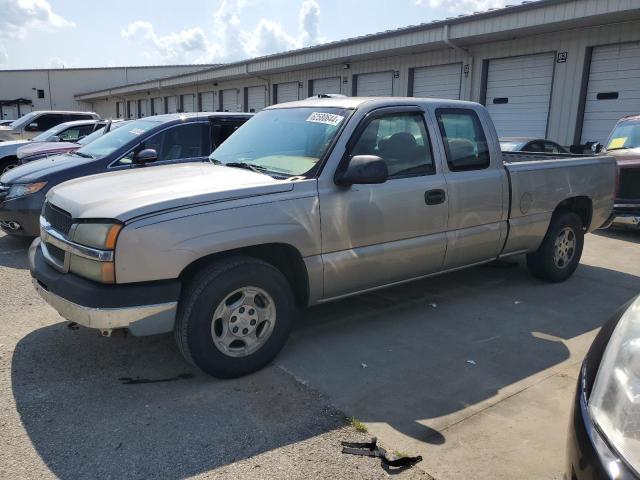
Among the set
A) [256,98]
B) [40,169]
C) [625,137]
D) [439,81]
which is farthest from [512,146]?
[256,98]

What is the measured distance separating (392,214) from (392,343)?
1.04 meters

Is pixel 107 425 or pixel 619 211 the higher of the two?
pixel 619 211

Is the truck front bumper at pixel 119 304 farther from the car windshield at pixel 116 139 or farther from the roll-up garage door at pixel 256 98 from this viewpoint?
the roll-up garage door at pixel 256 98

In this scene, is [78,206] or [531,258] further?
[531,258]

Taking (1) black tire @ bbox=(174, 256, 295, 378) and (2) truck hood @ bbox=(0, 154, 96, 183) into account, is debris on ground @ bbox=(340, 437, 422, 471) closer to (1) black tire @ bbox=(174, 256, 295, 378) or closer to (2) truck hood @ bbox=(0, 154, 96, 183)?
(1) black tire @ bbox=(174, 256, 295, 378)

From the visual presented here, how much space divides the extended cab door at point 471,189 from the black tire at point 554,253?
0.90 m

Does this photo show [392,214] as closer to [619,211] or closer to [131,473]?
[131,473]

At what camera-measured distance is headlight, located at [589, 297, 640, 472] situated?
5.67 feet

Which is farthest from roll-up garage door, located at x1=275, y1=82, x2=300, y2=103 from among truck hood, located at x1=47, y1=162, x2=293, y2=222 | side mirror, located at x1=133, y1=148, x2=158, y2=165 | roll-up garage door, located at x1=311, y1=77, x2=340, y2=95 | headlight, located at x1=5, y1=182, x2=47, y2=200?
truck hood, located at x1=47, y1=162, x2=293, y2=222

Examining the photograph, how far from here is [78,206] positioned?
11.5 feet

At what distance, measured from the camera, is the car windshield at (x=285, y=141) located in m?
4.09

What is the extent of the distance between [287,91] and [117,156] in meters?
16.3

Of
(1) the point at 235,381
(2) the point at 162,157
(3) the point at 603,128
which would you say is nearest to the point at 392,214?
(1) the point at 235,381

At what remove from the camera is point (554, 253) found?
5.89 m
